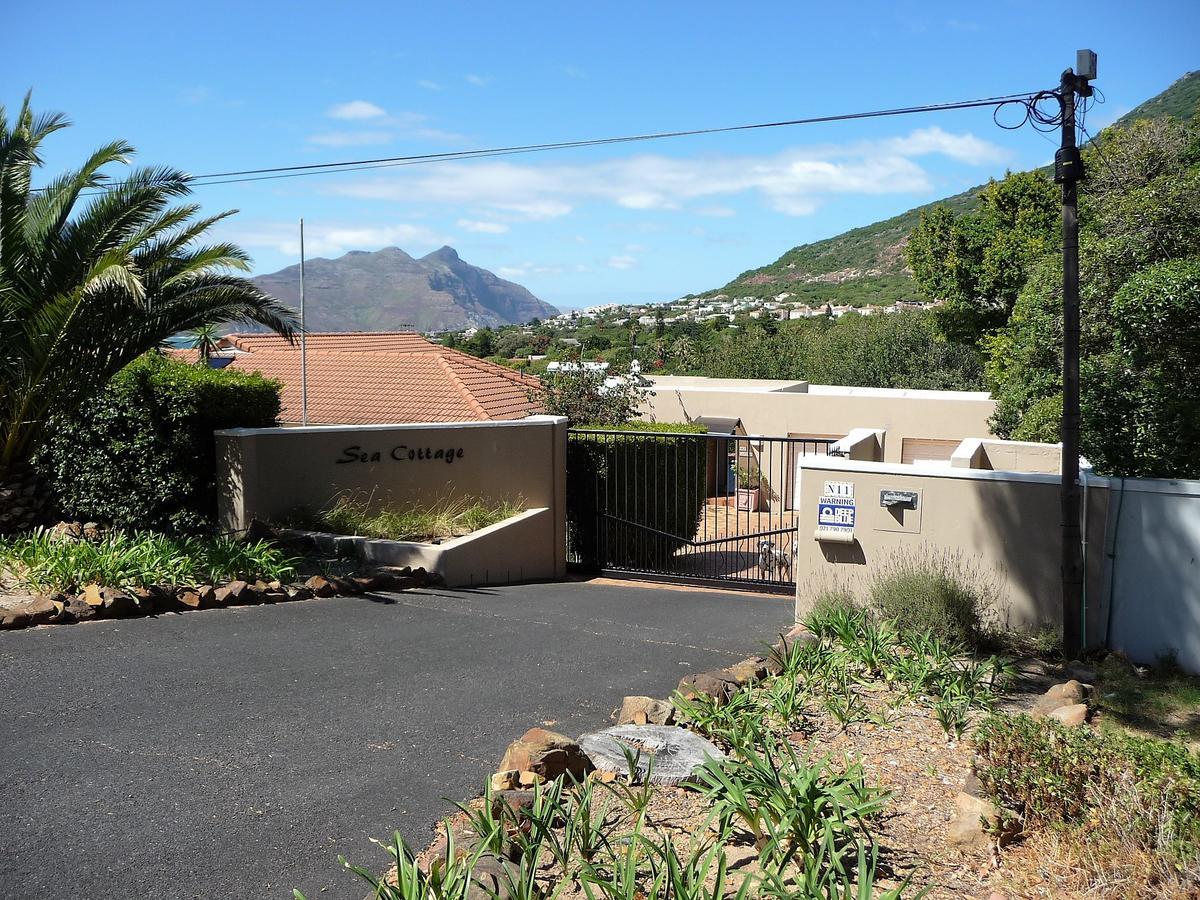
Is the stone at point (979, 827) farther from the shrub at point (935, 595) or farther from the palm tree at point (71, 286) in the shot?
the palm tree at point (71, 286)

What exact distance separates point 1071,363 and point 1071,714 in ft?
11.6

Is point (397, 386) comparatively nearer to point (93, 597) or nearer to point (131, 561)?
point (131, 561)

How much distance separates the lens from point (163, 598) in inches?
346

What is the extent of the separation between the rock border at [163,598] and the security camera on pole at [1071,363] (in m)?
6.70

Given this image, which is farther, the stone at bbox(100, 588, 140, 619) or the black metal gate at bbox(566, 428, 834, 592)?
the black metal gate at bbox(566, 428, 834, 592)

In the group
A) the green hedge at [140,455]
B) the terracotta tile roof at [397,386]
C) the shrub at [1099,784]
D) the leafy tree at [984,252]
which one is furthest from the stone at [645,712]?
the leafy tree at [984,252]

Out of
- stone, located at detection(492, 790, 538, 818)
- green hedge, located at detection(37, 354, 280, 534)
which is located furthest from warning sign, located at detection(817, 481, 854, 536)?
green hedge, located at detection(37, 354, 280, 534)

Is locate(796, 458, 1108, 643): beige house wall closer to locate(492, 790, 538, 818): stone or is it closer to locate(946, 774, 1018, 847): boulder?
locate(946, 774, 1018, 847): boulder

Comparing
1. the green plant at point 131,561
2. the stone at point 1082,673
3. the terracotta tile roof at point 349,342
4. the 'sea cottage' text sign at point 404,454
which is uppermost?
the terracotta tile roof at point 349,342

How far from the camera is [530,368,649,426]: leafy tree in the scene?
19.2 meters

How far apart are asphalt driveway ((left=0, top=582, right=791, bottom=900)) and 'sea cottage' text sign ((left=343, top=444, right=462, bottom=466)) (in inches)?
107

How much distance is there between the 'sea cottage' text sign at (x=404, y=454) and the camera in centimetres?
1229

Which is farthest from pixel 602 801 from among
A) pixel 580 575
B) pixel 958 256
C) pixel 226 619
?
pixel 958 256

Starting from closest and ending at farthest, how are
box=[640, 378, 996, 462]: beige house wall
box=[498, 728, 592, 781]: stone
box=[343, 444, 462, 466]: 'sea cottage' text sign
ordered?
box=[498, 728, 592, 781]: stone < box=[343, 444, 462, 466]: 'sea cottage' text sign < box=[640, 378, 996, 462]: beige house wall
